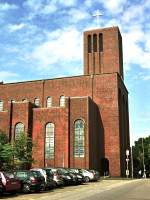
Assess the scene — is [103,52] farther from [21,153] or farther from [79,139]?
[21,153]

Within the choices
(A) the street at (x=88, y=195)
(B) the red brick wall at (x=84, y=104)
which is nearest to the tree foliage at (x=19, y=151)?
(B) the red brick wall at (x=84, y=104)

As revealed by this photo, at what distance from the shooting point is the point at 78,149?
57344 millimetres

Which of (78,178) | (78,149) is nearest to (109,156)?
(78,149)

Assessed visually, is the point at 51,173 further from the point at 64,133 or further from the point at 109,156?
the point at 109,156

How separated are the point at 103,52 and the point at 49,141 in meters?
21.9

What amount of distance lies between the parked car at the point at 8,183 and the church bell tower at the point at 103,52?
48.1 metres

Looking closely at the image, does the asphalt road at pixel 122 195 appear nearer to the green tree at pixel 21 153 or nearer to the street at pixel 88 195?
the street at pixel 88 195

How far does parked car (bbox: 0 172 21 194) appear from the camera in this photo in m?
22.3

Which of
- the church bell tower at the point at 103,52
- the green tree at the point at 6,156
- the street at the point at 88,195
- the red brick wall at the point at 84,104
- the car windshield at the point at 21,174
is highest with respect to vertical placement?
the church bell tower at the point at 103,52

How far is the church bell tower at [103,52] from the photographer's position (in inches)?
2793

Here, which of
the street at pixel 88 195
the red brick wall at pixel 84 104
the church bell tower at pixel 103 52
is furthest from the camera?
the church bell tower at pixel 103 52

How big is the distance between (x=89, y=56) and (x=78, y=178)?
3941 centimetres

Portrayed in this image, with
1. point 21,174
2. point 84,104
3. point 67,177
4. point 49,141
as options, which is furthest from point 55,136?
point 21,174

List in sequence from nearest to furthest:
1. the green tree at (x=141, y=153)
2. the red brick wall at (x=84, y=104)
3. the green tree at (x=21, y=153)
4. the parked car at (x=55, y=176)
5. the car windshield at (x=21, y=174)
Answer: the car windshield at (x=21, y=174) < the parked car at (x=55, y=176) < the green tree at (x=21, y=153) < the red brick wall at (x=84, y=104) < the green tree at (x=141, y=153)
